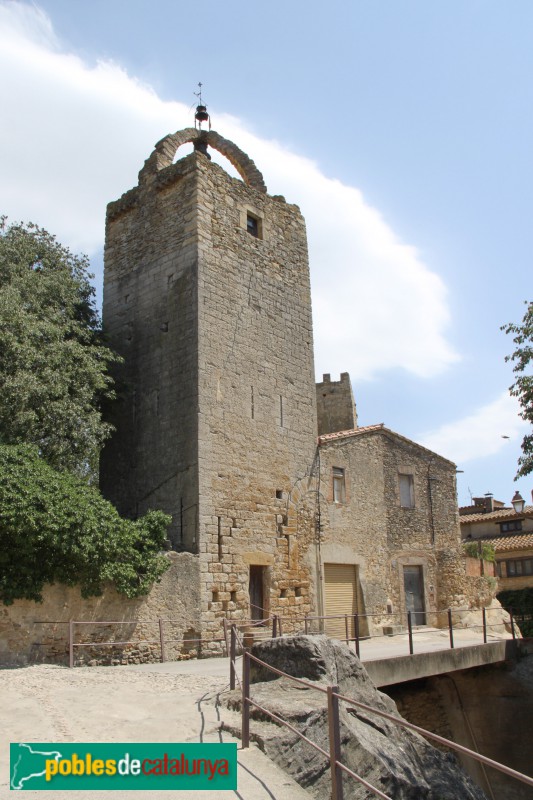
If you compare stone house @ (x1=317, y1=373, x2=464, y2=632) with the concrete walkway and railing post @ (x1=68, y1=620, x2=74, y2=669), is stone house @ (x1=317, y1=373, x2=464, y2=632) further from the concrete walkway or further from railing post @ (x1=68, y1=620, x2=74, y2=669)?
the concrete walkway

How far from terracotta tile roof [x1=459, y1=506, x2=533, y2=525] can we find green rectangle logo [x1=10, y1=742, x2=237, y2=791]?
30.8 metres

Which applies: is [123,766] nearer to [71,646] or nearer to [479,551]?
[71,646]

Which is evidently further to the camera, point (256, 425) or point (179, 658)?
point (256, 425)

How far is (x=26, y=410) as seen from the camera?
13.8 metres

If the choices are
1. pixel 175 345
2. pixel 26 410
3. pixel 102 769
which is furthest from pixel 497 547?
pixel 102 769

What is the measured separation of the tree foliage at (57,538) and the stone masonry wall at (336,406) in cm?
1253

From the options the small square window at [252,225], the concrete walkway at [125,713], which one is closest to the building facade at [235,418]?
the small square window at [252,225]

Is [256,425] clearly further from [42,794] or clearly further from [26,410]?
[42,794]

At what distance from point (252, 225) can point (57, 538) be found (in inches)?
399

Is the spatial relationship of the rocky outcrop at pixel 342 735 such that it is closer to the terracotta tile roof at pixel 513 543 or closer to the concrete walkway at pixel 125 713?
the concrete walkway at pixel 125 713

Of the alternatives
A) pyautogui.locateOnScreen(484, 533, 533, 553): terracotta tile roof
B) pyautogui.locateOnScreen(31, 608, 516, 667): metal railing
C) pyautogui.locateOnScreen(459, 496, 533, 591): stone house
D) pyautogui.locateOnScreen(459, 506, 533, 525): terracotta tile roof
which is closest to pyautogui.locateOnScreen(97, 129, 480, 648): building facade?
pyautogui.locateOnScreen(31, 608, 516, 667): metal railing

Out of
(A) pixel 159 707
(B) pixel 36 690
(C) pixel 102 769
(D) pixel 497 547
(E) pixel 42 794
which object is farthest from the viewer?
(D) pixel 497 547

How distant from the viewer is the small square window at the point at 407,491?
2109 cm

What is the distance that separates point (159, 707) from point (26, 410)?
7586mm
